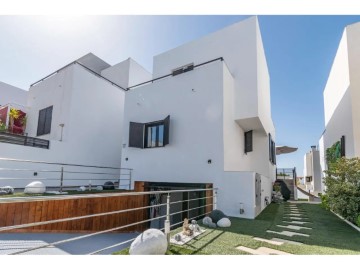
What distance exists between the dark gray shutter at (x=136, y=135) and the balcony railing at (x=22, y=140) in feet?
11.3

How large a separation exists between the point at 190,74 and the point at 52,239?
6374 mm

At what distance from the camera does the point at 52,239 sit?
16.3 ft

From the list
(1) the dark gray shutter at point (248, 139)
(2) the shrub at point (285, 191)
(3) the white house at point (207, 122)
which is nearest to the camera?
(3) the white house at point (207, 122)

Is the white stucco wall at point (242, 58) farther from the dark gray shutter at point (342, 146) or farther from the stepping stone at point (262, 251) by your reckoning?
the stepping stone at point (262, 251)

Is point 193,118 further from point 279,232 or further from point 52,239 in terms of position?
point 52,239

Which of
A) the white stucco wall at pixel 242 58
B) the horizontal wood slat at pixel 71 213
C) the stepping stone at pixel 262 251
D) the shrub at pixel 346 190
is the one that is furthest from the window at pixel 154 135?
the shrub at pixel 346 190

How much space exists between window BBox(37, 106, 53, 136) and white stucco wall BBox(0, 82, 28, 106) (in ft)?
19.1

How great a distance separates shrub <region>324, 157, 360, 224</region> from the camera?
5.50 metres

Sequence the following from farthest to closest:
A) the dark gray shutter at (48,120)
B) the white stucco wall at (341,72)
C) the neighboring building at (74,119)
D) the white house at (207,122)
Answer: the dark gray shutter at (48,120)
the neighboring building at (74,119)
the white stucco wall at (341,72)
the white house at (207,122)

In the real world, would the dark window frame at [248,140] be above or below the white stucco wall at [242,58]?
below

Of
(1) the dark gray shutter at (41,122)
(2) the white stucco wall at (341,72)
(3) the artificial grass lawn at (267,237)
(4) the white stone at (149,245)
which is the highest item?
(2) the white stucco wall at (341,72)

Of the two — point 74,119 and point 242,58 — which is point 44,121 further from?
point 242,58

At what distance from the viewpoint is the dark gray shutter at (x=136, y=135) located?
28.1 ft
